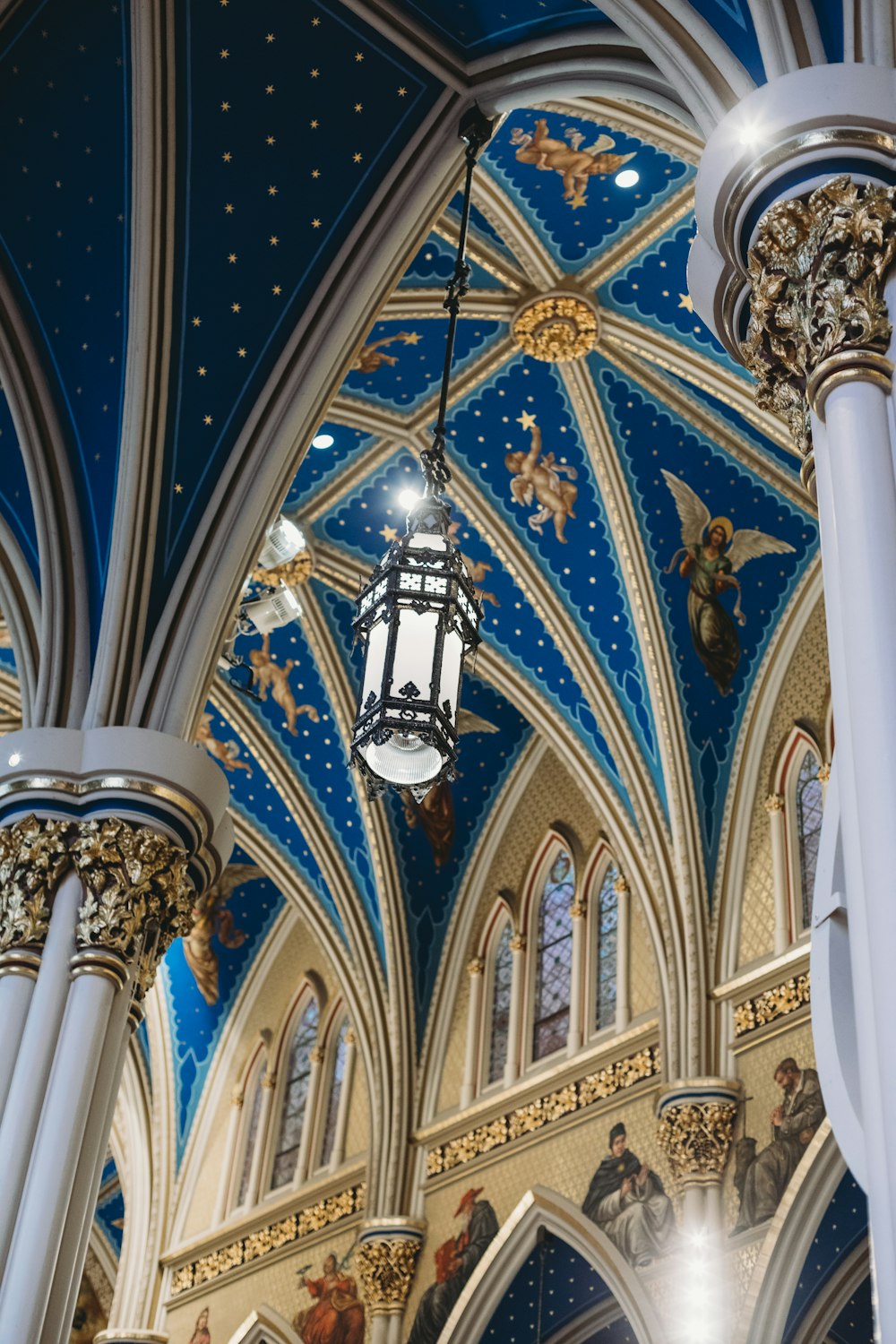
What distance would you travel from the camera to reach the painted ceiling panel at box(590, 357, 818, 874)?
13.1m

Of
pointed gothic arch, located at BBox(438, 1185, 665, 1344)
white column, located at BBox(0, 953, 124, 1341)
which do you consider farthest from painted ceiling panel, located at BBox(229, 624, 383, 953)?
white column, located at BBox(0, 953, 124, 1341)

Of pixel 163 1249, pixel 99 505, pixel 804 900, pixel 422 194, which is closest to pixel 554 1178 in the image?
pixel 804 900

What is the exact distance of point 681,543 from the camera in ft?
44.2

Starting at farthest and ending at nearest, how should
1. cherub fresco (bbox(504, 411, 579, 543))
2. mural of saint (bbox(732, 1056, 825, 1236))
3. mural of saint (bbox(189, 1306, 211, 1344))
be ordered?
mural of saint (bbox(189, 1306, 211, 1344)) → cherub fresco (bbox(504, 411, 579, 543)) → mural of saint (bbox(732, 1056, 825, 1236))


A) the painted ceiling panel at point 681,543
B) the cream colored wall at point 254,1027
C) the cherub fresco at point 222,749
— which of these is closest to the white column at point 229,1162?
the cream colored wall at point 254,1027

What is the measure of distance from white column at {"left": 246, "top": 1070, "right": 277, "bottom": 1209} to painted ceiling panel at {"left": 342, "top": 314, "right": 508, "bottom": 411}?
7.57 meters

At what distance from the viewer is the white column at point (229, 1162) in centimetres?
1691

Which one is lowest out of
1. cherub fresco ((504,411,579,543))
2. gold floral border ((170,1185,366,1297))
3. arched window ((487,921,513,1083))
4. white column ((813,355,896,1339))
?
white column ((813,355,896,1339))

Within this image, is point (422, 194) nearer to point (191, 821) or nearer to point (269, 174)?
point (269, 174)

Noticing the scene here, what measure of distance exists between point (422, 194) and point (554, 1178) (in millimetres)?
7909

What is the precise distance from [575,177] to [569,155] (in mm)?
229

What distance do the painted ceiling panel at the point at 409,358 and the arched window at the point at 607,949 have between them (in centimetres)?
449

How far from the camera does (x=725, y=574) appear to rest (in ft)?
44.4

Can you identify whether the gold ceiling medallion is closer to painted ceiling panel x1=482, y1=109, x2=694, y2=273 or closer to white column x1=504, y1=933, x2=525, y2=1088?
painted ceiling panel x1=482, y1=109, x2=694, y2=273
